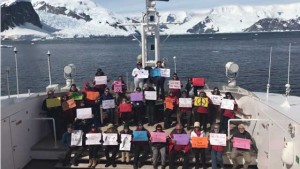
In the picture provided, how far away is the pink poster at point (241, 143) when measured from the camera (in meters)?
11.0

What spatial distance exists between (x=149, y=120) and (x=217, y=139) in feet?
12.2

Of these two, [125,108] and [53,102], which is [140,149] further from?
[53,102]

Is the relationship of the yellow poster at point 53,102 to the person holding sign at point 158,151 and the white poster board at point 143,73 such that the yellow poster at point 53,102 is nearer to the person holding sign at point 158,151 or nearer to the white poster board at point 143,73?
the white poster board at point 143,73

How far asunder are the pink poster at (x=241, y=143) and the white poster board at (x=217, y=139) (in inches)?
13.9

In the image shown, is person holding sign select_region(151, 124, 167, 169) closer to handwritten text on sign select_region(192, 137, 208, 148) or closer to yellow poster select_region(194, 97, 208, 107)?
handwritten text on sign select_region(192, 137, 208, 148)

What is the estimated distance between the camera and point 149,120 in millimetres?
14172

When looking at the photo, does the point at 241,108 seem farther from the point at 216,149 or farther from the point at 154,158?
the point at 154,158

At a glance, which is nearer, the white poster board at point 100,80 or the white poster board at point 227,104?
the white poster board at point 227,104

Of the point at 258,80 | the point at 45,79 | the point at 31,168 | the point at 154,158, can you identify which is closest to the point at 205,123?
the point at 154,158

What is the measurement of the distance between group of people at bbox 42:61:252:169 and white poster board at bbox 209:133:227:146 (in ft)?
0.39

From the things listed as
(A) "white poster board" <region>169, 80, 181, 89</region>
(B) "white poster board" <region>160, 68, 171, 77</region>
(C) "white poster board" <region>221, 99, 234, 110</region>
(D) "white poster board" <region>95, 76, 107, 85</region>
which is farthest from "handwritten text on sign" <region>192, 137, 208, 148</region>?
(D) "white poster board" <region>95, 76, 107, 85</region>

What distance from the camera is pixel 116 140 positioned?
11570mm

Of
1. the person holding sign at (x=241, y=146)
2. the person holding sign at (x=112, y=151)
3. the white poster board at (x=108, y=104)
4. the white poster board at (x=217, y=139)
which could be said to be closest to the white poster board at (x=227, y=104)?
the person holding sign at (x=241, y=146)

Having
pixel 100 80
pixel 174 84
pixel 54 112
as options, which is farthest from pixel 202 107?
pixel 54 112
